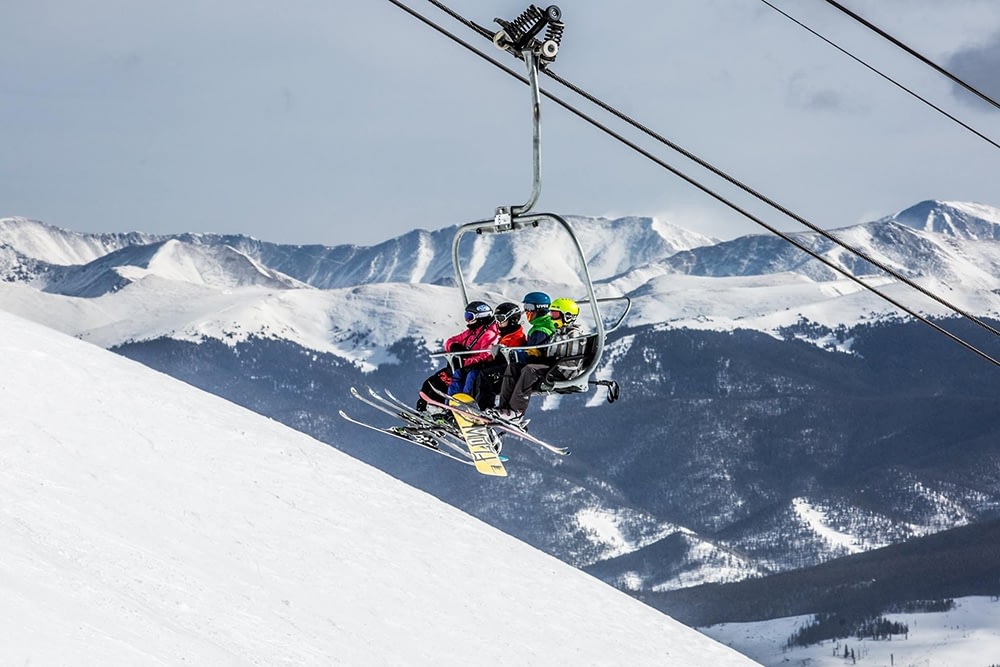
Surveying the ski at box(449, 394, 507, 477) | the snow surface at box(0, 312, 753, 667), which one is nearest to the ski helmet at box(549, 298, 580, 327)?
the ski at box(449, 394, 507, 477)

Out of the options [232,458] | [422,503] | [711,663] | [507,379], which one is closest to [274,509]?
[232,458]

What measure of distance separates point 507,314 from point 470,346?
28.8 inches

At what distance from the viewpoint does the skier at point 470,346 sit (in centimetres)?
1658

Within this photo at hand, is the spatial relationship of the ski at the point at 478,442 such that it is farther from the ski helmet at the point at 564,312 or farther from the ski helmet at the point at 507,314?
the ski helmet at the point at 564,312

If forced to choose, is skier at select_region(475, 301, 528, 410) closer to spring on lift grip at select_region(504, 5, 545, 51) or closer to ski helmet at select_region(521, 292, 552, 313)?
ski helmet at select_region(521, 292, 552, 313)

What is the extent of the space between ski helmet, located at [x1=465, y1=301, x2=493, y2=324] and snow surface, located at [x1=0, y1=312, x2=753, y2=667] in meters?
7.94

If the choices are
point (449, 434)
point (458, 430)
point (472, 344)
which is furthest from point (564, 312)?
point (449, 434)

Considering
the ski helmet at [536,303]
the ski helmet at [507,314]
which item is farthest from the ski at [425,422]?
the ski helmet at [536,303]

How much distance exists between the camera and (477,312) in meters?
16.5

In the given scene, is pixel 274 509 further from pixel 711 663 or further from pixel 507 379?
pixel 507 379

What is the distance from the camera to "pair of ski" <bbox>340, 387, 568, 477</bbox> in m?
16.9

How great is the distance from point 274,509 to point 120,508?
11.7 metres

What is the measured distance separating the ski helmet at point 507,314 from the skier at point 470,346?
0.09 metres

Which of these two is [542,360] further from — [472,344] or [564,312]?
[472,344]
